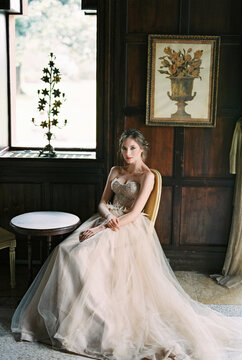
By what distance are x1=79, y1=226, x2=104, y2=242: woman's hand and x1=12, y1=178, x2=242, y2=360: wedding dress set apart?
37 millimetres

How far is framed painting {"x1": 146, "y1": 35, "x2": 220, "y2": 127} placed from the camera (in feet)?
12.3

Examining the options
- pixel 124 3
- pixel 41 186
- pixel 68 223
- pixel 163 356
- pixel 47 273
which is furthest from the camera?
pixel 41 186

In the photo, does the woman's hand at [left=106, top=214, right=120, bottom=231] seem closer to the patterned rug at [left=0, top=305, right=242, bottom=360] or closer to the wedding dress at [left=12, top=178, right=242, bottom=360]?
the wedding dress at [left=12, top=178, right=242, bottom=360]

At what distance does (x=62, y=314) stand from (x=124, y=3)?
8.19 ft

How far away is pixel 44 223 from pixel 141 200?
73cm

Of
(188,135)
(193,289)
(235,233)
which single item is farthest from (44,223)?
(235,233)

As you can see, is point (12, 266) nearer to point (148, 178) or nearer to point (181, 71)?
point (148, 178)

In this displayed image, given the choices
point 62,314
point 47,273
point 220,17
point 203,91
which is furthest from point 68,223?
point 220,17

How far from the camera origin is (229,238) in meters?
3.94

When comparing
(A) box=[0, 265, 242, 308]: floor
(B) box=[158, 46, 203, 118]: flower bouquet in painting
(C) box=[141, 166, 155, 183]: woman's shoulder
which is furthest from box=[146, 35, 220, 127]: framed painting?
(A) box=[0, 265, 242, 308]: floor

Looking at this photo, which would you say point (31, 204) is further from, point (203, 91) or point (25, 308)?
point (203, 91)

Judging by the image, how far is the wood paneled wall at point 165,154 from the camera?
3.73 meters

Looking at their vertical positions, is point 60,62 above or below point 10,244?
above

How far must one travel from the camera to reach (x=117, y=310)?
2.88 metres
